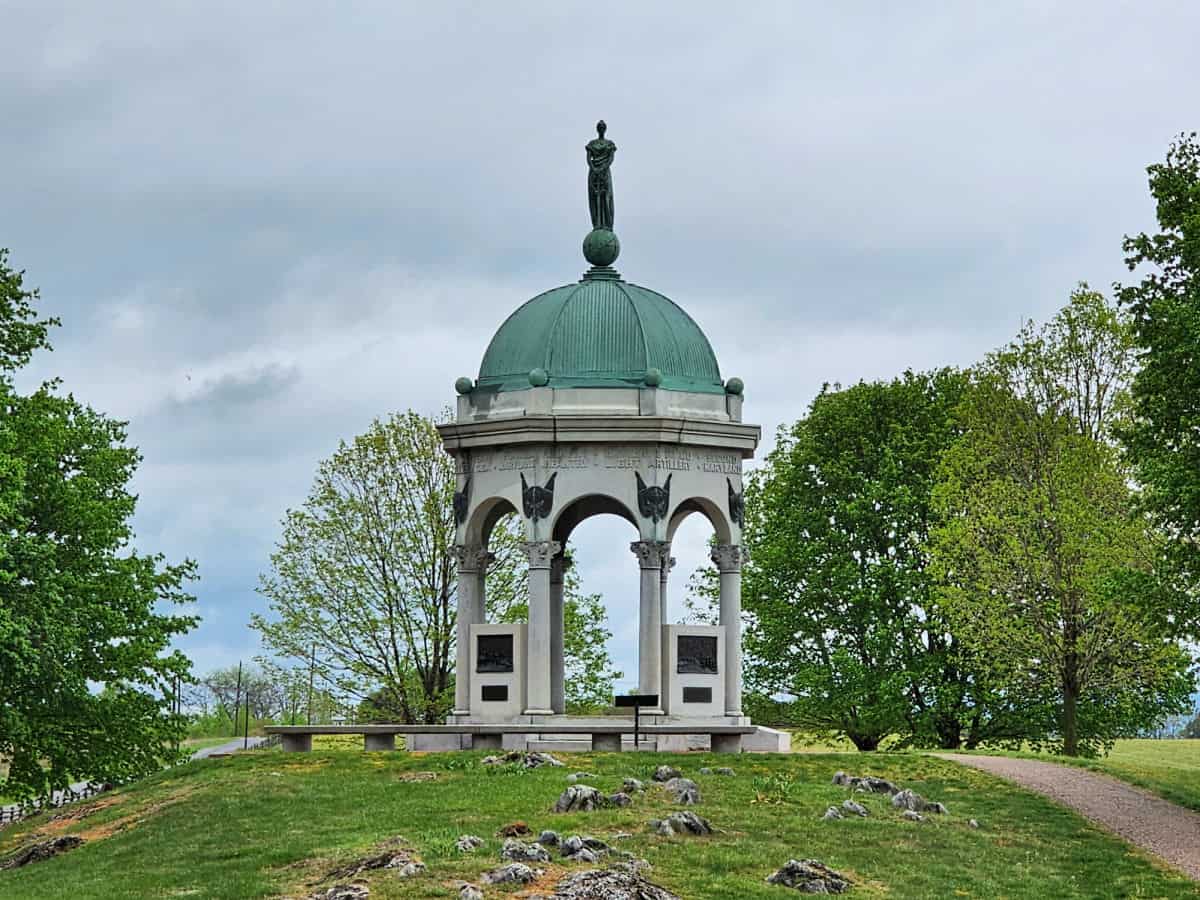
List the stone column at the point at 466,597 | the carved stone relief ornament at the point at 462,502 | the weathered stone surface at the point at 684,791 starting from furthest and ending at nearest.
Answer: the carved stone relief ornament at the point at 462,502, the stone column at the point at 466,597, the weathered stone surface at the point at 684,791

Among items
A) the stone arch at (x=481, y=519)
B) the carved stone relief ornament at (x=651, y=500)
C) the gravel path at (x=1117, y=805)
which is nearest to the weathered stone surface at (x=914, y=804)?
the gravel path at (x=1117, y=805)

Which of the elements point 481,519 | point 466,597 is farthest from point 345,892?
point 481,519

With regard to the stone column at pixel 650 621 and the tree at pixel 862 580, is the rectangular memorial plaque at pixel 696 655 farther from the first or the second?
the tree at pixel 862 580

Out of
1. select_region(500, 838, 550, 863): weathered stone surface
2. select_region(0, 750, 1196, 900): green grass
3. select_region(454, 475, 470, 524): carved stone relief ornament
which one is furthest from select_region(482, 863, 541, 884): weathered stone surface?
select_region(454, 475, 470, 524): carved stone relief ornament

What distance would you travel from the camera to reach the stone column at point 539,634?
1407 inches

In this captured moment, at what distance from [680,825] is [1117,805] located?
385 inches

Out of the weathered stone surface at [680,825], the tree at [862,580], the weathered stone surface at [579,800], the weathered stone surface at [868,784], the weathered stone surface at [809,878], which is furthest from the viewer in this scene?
the tree at [862,580]

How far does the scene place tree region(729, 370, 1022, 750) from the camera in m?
47.2

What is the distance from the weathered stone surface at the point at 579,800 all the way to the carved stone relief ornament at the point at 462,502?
1169 cm

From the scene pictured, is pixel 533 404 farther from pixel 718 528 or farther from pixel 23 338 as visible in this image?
pixel 23 338

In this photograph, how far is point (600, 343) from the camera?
36.8 meters

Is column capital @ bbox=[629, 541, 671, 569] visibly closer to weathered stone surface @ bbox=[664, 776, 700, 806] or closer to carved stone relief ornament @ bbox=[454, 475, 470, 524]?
carved stone relief ornament @ bbox=[454, 475, 470, 524]

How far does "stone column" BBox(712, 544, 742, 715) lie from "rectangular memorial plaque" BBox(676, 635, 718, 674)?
0.49 m

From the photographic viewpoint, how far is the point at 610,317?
37.3m
